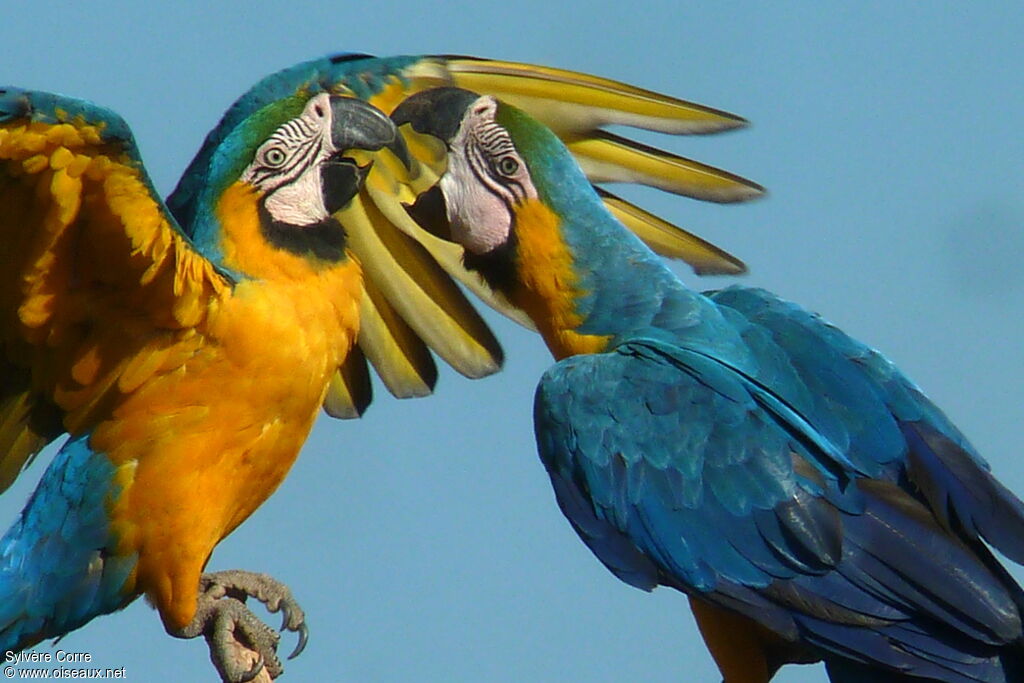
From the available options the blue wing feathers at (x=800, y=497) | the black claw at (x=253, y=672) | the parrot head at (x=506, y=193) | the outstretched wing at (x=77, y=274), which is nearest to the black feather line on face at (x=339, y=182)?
the parrot head at (x=506, y=193)

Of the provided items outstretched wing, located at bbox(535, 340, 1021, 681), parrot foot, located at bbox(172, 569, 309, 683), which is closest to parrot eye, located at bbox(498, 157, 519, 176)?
outstretched wing, located at bbox(535, 340, 1021, 681)

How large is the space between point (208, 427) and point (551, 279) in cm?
102

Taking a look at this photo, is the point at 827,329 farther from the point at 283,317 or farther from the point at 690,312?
the point at 283,317

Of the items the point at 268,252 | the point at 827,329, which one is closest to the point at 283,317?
the point at 268,252

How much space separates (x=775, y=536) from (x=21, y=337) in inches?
83.9

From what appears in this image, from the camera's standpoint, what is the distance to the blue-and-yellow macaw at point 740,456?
4711 millimetres

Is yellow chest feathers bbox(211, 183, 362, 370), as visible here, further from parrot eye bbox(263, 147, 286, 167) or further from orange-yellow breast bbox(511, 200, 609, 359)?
orange-yellow breast bbox(511, 200, 609, 359)

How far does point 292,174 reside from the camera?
564cm

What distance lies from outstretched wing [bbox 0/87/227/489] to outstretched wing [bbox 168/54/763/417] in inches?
32.5

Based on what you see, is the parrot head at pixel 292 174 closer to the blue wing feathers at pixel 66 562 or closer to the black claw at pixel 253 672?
the blue wing feathers at pixel 66 562

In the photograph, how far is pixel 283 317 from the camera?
5453 millimetres

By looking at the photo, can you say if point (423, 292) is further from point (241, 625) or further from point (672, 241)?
point (241, 625)

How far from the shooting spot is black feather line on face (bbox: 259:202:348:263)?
5598 millimetres

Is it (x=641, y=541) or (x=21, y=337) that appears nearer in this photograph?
(x=641, y=541)
